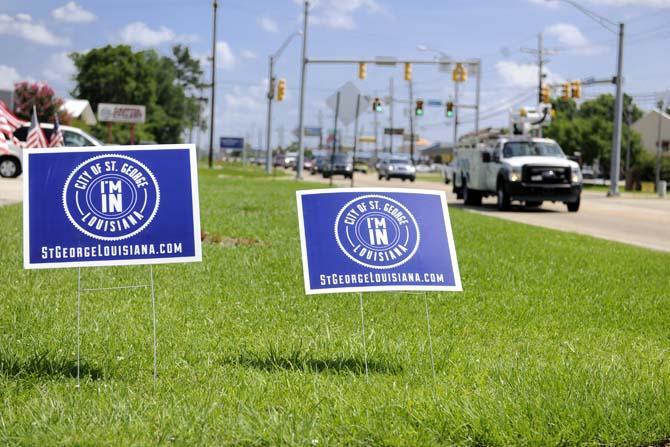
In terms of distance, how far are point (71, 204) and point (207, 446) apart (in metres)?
1.85

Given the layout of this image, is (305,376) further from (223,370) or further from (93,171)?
(93,171)

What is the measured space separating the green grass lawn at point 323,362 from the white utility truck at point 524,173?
A: 16.7m

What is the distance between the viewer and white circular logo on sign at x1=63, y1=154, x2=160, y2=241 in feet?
18.1

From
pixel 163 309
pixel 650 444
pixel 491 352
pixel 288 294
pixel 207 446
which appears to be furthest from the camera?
pixel 288 294

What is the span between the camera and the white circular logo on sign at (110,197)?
552cm

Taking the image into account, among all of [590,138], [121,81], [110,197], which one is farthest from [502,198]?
[121,81]

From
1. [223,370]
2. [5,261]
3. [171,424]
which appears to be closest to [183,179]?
[223,370]

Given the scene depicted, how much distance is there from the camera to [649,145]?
4459 inches

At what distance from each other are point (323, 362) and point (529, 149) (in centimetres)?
2349

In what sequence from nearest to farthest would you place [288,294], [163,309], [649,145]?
1. [163,309]
2. [288,294]
3. [649,145]

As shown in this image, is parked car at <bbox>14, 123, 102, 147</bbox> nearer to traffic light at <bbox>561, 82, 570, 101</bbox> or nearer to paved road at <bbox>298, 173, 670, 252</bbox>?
paved road at <bbox>298, 173, 670, 252</bbox>

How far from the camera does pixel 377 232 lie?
5805 millimetres

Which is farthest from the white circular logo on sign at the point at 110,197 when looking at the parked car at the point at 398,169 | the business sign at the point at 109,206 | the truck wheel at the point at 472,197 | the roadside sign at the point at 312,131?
the roadside sign at the point at 312,131

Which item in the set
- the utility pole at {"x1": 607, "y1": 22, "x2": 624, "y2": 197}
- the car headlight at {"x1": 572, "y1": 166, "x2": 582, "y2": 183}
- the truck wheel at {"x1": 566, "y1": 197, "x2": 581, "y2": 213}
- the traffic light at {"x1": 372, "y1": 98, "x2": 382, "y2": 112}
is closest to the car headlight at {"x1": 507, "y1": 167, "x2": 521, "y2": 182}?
the car headlight at {"x1": 572, "y1": 166, "x2": 582, "y2": 183}
